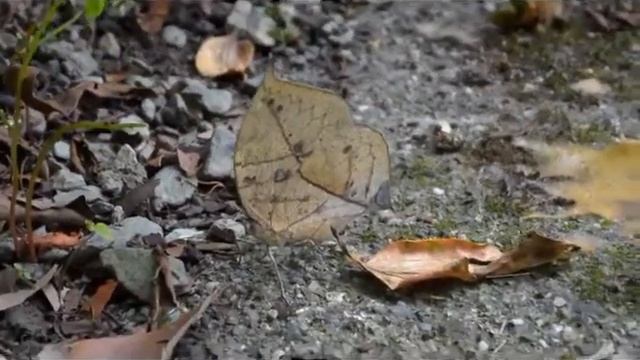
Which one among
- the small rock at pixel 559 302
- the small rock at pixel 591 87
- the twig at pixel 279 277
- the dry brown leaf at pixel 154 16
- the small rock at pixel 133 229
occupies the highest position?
→ the dry brown leaf at pixel 154 16

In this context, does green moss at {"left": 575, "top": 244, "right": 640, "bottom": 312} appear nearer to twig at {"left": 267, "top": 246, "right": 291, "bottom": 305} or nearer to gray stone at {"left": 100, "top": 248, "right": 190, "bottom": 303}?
twig at {"left": 267, "top": 246, "right": 291, "bottom": 305}

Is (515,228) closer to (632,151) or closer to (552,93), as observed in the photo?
(632,151)

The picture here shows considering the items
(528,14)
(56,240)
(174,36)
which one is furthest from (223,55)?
(56,240)

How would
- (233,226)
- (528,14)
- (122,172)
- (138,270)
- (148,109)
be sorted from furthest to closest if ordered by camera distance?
1. (528,14)
2. (148,109)
3. (122,172)
4. (233,226)
5. (138,270)

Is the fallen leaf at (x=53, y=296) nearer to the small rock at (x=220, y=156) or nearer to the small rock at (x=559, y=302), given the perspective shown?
the small rock at (x=220, y=156)

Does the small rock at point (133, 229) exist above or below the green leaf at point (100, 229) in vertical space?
below

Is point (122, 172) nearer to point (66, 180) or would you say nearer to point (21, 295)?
point (66, 180)

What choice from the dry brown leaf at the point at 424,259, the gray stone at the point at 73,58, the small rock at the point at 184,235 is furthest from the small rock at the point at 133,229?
the gray stone at the point at 73,58
